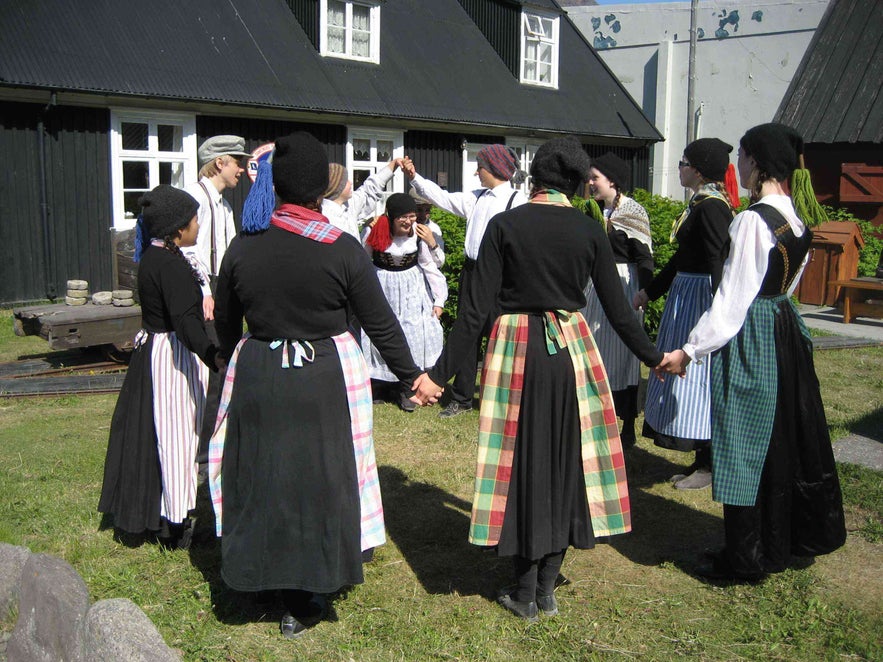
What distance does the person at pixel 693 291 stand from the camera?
192 inches

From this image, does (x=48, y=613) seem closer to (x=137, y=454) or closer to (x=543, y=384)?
(x=137, y=454)

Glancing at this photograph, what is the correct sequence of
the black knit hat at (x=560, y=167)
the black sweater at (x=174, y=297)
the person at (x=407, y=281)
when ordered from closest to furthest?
the black knit hat at (x=560, y=167) < the black sweater at (x=174, y=297) < the person at (x=407, y=281)

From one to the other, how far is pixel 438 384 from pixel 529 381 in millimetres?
374

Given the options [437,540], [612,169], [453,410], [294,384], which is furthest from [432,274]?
[294,384]

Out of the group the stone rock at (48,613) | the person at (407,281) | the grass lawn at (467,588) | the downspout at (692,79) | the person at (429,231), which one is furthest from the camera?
the downspout at (692,79)

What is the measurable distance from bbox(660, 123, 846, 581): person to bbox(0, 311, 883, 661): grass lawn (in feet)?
Result: 0.94

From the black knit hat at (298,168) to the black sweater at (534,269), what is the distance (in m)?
0.71

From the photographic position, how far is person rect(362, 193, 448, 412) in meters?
6.90

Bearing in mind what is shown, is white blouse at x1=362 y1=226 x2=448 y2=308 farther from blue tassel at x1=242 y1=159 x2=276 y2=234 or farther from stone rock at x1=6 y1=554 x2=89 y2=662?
stone rock at x1=6 y1=554 x2=89 y2=662

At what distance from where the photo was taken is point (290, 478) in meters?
3.33

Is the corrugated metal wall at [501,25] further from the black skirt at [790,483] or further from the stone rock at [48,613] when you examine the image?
the stone rock at [48,613]

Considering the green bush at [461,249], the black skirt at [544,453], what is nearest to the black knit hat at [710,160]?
the black skirt at [544,453]

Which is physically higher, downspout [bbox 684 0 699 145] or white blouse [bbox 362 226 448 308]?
downspout [bbox 684 0 699 145]

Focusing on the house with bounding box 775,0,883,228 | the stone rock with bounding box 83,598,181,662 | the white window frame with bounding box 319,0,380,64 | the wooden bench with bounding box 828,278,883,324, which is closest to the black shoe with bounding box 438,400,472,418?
the stone rock with bounding box 83,598,181,662
